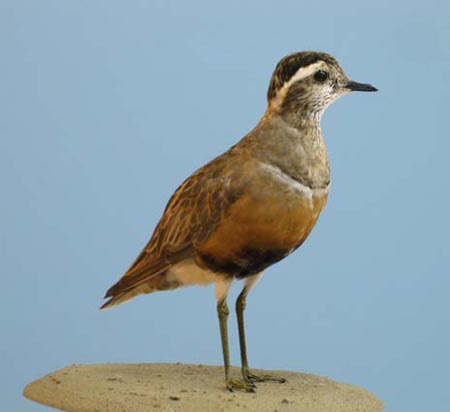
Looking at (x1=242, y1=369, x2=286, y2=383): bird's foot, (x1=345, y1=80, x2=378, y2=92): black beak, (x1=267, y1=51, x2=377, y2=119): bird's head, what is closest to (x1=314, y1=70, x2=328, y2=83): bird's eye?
(x1=267, y1=51, x2=377, y2=119): bird's head

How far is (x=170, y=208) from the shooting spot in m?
5.95

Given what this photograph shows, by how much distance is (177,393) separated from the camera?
5.66 m

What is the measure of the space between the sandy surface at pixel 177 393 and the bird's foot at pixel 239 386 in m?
0.04

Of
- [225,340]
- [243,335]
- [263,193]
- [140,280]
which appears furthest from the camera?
[243,335]

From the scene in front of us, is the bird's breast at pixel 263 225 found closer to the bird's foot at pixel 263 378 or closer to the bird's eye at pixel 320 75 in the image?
the bird's eye at pixel 320 75

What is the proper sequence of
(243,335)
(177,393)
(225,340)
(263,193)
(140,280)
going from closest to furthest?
1. (263,193)
2. (177,393)
3. (225,340)
4. (140,280)
5. (243,335)

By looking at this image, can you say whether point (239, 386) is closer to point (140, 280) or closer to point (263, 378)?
point (263, 378)

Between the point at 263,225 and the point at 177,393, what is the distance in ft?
2.79

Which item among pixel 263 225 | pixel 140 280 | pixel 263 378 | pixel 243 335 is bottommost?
pixel 263 378


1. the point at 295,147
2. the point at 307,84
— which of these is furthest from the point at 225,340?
the point at 307,84

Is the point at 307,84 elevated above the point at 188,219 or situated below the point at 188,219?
above

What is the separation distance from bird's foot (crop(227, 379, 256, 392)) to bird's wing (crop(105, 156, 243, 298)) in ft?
1.98

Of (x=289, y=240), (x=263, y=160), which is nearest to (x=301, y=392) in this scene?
(x=289, y=240)

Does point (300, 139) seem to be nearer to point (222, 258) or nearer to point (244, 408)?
point (222, 258)
